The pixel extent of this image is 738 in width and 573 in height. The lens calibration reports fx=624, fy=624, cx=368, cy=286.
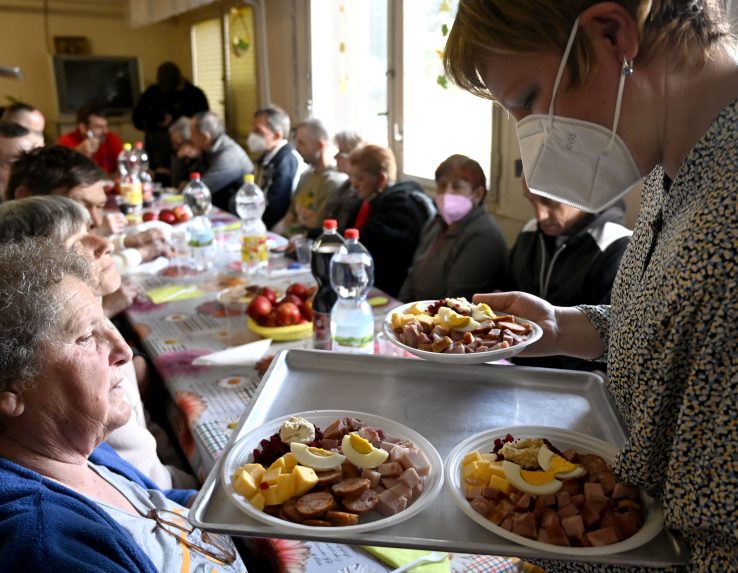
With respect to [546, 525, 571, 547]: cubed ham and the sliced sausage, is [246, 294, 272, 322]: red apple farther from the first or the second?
[546, 525, 571, 547]: cubed ham

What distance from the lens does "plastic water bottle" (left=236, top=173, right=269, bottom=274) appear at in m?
2.63

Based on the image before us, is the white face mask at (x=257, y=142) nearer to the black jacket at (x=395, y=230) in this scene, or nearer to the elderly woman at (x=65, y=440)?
the black jacket at (x=395, y=230)

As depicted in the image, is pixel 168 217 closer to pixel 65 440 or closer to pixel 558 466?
pixel 65 440

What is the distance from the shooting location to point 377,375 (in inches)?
49.4

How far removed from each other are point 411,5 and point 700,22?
3.68 metres

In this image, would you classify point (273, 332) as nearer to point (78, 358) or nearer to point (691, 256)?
point (78, 358)

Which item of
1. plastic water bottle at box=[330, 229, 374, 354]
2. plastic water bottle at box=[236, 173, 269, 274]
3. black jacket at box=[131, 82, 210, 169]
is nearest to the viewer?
plastic water bottle at box=[330, 229, 374, 354]

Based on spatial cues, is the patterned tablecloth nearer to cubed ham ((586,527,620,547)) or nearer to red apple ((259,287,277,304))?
red apple ((259,287,277,304))

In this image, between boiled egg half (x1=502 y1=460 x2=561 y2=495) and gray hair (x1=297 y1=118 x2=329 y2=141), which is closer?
boiled egg half (x1=502 y1=460 x2=561 y2=495)

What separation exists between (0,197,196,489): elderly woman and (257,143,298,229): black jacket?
296cm

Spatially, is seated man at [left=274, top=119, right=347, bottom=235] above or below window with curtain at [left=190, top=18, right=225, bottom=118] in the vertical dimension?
below

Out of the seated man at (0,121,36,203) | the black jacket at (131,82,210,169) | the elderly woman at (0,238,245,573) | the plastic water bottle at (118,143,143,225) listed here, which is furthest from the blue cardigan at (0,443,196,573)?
the black jacket at (131,82,210,169)

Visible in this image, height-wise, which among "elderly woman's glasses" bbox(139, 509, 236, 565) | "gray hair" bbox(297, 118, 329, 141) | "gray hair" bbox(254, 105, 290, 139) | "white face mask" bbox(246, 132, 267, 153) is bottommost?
"elderly woman's glasses" bbox(139, 509, 236, 565)

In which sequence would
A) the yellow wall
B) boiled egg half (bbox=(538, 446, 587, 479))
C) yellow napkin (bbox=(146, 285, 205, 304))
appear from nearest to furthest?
1. boiled egg half (bbox=(538, 446, 587, 479))
2. yellow napkin (bbox=(146, 285, 205, 304))
3. the yellow wall
